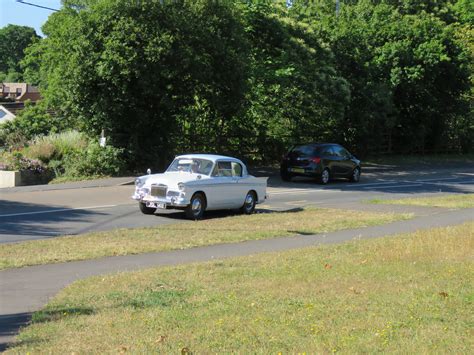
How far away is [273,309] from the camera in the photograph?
23.4 ft

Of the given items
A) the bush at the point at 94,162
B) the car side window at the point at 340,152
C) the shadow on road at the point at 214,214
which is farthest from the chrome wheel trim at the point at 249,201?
the car side window at the point at 340,152

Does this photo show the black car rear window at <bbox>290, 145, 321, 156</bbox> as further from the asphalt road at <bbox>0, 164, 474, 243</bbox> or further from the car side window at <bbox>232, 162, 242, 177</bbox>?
the car side window at <bbox>232, 162, 242, 177</bbox>

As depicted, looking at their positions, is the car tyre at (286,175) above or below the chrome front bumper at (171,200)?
above

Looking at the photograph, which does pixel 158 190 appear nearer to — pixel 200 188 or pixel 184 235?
pixel 200 188

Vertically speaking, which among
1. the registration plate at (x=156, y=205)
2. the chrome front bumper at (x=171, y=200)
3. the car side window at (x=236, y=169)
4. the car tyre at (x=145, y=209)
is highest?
the car side window at (x=236, y=169)

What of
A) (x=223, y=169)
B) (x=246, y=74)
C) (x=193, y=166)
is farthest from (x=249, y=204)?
(x=246, y=74)

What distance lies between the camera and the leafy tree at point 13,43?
4695 inches

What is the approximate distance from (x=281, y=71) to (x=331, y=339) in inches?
958

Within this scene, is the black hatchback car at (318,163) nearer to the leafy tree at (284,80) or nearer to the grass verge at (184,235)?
the leafy tree at (284,80)

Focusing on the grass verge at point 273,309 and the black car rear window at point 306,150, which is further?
the black car rear window at point 306,150

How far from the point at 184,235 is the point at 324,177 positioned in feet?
49.1

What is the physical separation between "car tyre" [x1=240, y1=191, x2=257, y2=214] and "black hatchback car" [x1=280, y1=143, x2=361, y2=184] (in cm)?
929

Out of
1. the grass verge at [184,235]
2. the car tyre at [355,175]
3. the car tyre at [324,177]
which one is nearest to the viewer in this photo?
the grass verge at [184,235]

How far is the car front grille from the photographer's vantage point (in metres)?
16.6
